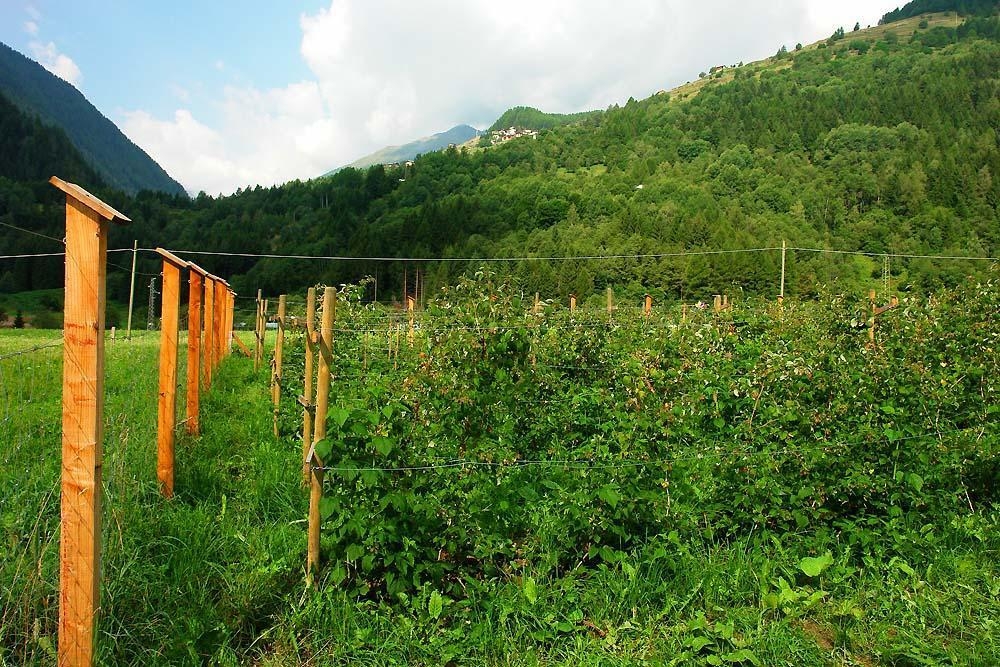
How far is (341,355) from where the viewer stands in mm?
7570

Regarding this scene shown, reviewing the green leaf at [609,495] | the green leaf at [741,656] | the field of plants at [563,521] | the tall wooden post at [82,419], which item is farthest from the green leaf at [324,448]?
the green leaf at [741,656]

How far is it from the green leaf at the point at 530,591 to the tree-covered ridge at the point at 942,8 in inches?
8504

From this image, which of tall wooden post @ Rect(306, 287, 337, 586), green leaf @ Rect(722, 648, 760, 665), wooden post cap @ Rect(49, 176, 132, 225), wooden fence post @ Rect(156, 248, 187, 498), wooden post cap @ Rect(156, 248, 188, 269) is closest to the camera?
wooden post cap @ Rect(49, 176, 132, 225)

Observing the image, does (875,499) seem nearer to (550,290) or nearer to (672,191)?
(550,290)

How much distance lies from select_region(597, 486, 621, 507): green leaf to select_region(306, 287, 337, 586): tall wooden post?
1434 mm

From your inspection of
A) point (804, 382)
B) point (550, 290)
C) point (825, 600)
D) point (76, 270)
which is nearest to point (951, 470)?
point (804, 382)

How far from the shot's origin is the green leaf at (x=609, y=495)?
3.20 metres

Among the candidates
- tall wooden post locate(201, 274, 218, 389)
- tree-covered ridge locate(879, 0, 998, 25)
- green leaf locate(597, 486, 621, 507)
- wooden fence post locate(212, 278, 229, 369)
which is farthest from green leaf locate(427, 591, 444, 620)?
tree-covered ridge locate(879, 0, 998, 25)

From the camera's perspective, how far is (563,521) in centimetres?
343

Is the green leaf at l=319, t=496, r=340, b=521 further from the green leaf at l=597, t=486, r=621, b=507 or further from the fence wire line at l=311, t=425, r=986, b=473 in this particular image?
the green leaf at l=597, t=486, r=621, b=507

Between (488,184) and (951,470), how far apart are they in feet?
332

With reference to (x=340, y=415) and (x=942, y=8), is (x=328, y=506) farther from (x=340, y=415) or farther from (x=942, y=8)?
(x=942, y=8)

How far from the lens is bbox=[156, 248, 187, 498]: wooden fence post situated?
4250 millimetres

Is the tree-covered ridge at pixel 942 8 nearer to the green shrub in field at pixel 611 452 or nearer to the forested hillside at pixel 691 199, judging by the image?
the forested hillside at pixel 691 199
